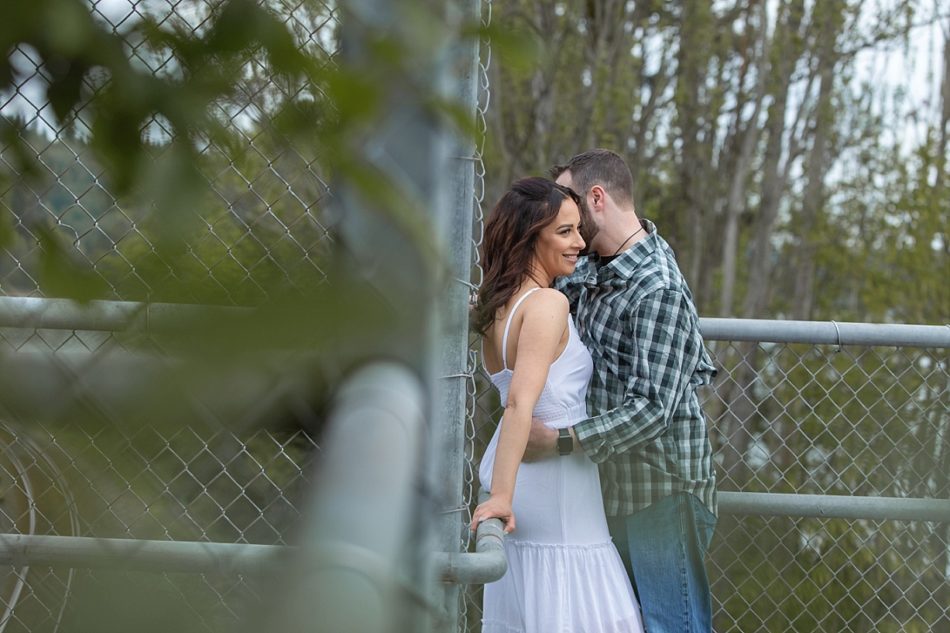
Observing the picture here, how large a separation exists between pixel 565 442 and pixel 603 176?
844 mm

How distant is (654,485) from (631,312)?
1.49 feet

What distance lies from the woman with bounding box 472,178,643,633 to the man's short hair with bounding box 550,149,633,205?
188 mm

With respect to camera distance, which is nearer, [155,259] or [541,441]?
[155,259]

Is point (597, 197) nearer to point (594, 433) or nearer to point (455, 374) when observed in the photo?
point (594, 433)

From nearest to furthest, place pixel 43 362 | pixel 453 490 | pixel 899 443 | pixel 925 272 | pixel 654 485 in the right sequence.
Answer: pixel 43 362, pixel 453 490, pixel 654 485, pixel 899 443, pixel 925 272

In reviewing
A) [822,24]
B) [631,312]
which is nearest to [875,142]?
[822,24]

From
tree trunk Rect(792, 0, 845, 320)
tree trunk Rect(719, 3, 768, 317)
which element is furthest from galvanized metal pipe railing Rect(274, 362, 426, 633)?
tree trunk Rect(792, 0, 845, 320)

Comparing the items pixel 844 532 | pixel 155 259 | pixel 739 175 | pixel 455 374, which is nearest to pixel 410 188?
pixel 155 259

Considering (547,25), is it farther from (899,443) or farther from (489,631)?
(489,631)

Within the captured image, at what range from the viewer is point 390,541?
615 millimetres

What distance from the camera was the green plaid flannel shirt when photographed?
286 centimetres

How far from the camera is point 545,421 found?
2947 mm

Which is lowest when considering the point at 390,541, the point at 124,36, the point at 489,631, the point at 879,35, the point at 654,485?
the point at 489,631

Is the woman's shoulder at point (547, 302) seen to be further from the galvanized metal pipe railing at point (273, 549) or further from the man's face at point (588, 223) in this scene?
the galvanized metal pipe railing at point (273, 549)
